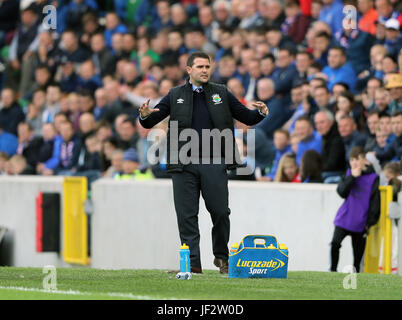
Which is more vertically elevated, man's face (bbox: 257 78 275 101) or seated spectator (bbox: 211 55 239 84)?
seated spectator (bbox: 211 55 239 84)

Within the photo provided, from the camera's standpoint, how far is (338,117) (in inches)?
640

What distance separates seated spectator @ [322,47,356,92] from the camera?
17.7 m

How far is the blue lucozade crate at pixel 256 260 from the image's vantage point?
1087cm

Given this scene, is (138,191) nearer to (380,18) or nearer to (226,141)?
(380,18)

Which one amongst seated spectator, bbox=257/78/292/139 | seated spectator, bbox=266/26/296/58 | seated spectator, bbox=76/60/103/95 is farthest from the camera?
seated spectator, bbox=76/60/103/95

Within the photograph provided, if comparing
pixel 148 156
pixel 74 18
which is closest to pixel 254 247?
pixel 148 156

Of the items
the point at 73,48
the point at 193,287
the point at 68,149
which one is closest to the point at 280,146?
the point at 68,149

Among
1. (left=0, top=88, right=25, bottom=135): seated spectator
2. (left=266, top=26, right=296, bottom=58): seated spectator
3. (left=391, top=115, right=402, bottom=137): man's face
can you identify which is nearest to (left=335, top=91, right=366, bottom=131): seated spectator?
(left=391, top=115, right=402, bottom=137): man's face

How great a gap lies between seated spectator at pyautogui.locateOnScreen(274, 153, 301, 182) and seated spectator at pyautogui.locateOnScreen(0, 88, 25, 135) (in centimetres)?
930

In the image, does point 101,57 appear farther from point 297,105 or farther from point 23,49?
point 297,105

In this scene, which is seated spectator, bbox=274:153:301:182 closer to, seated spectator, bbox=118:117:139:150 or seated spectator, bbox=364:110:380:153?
seated spectator, bbox=364:110:380:153

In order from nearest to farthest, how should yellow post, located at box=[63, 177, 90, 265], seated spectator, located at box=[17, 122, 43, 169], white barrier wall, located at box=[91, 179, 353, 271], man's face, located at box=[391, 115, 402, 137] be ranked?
man's face, located at box=[391, 115, 402, 137] → white barrier wall, located at box=[91, 179, 353, 271] → yellow post, located at box=[63, 177, 90, 265] → seated spectator, located at box=[17, 122, 43, 169]

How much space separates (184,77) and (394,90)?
654 cm
